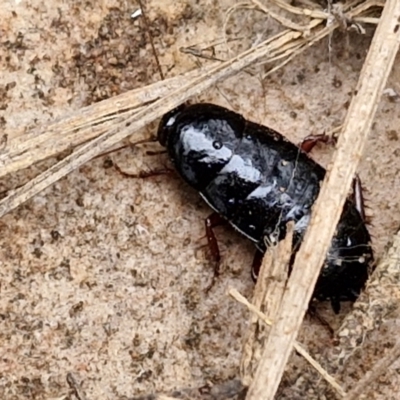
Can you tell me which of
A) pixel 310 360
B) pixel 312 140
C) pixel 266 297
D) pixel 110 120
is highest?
pixel 110 120

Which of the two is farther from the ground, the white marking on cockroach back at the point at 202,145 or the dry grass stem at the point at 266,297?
the white marking on cockroach back at the point at 202,145

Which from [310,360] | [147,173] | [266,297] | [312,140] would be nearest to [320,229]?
[266,297]

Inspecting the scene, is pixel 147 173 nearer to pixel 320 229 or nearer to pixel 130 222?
pixel 130 222

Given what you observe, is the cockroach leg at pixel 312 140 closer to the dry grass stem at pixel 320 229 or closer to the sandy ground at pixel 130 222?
the sandy ground at pixel 130 222

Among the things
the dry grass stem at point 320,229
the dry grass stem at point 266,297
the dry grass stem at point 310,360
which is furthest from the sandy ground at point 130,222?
the dry grass stem at point 320,229

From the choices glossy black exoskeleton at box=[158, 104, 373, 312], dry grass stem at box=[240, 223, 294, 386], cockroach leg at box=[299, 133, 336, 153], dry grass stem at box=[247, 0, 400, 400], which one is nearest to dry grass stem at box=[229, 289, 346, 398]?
dry grass stem at box=[240, 223, 294, 386]

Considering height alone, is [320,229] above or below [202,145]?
above

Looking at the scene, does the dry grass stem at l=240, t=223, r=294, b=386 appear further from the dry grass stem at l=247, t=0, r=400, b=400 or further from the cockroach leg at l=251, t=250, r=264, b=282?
the cockroach leg at l=251, t=250, r=264, b=282
